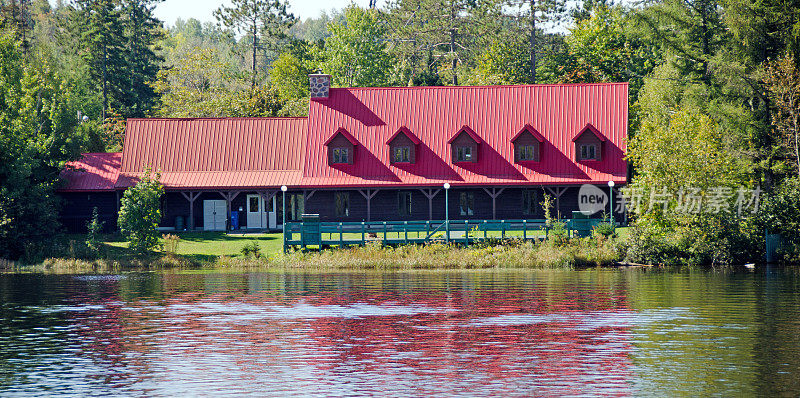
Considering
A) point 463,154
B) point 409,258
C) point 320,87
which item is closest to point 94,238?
point 320,87

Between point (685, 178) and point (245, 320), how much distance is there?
25.7m

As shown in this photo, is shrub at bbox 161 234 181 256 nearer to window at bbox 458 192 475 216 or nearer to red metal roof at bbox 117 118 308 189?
red metal roof at bbox 117 118 308 189

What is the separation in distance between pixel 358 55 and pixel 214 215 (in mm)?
33926

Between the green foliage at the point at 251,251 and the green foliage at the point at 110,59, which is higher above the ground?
the green foliage at the point at 110,59

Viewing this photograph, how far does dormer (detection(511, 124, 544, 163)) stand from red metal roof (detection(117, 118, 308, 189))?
1311 cm

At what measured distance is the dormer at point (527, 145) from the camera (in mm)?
57719

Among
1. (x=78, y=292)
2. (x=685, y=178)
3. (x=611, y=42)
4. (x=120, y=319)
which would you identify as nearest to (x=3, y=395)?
(x=120, y=319)

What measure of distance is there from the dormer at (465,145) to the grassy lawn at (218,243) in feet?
37.8

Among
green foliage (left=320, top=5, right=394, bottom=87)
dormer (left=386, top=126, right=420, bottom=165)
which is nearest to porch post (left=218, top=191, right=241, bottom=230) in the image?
dormer (left=386, top=126, right=420, bottom=165)

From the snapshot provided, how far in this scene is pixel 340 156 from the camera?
58969mm

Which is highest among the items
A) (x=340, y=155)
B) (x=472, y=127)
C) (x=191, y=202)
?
(x=472, y=127)

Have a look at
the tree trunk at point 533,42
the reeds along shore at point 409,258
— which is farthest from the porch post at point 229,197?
the tree trunk at point 533,42

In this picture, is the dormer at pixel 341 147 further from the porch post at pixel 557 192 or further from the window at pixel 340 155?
the porch post at pixel 557 192

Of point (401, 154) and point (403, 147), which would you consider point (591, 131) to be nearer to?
point (403, 147)
